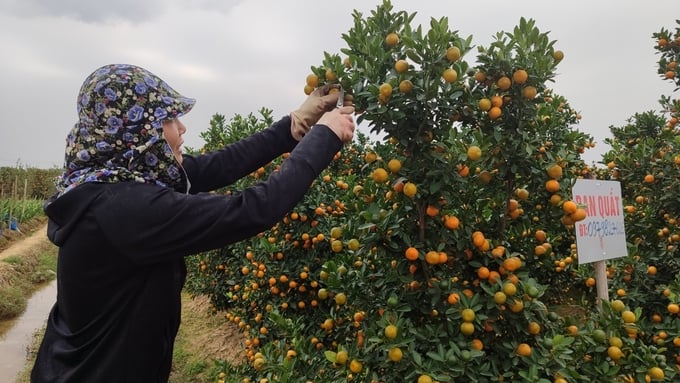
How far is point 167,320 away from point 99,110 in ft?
A: 2.48

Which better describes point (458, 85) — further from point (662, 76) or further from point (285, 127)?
point (662, 76)

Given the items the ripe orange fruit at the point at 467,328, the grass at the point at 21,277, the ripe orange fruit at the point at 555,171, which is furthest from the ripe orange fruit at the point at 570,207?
the grass at the point at 21,277

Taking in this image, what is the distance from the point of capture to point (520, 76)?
176cm

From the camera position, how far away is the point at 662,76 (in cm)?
414

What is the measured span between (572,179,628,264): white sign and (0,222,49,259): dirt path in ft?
39.4

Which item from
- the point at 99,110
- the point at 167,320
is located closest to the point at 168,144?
the point at 99,110

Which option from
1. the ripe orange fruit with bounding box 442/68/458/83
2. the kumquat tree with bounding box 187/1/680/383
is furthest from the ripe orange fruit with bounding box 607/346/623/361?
the ripe orange fruit with bounding box 442/68/458/83

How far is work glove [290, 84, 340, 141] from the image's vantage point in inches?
75.2

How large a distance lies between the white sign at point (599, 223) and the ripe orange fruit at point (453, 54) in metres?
0.91

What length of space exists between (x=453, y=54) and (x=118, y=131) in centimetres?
120

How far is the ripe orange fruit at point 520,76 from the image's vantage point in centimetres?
176

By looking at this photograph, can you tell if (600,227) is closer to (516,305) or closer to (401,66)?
(516,305)

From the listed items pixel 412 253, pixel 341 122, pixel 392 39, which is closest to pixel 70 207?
pixel 341 122

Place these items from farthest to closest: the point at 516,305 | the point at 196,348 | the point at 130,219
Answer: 1. the point at 196,348
2. the point at 516,305
3. the point at 130,219
